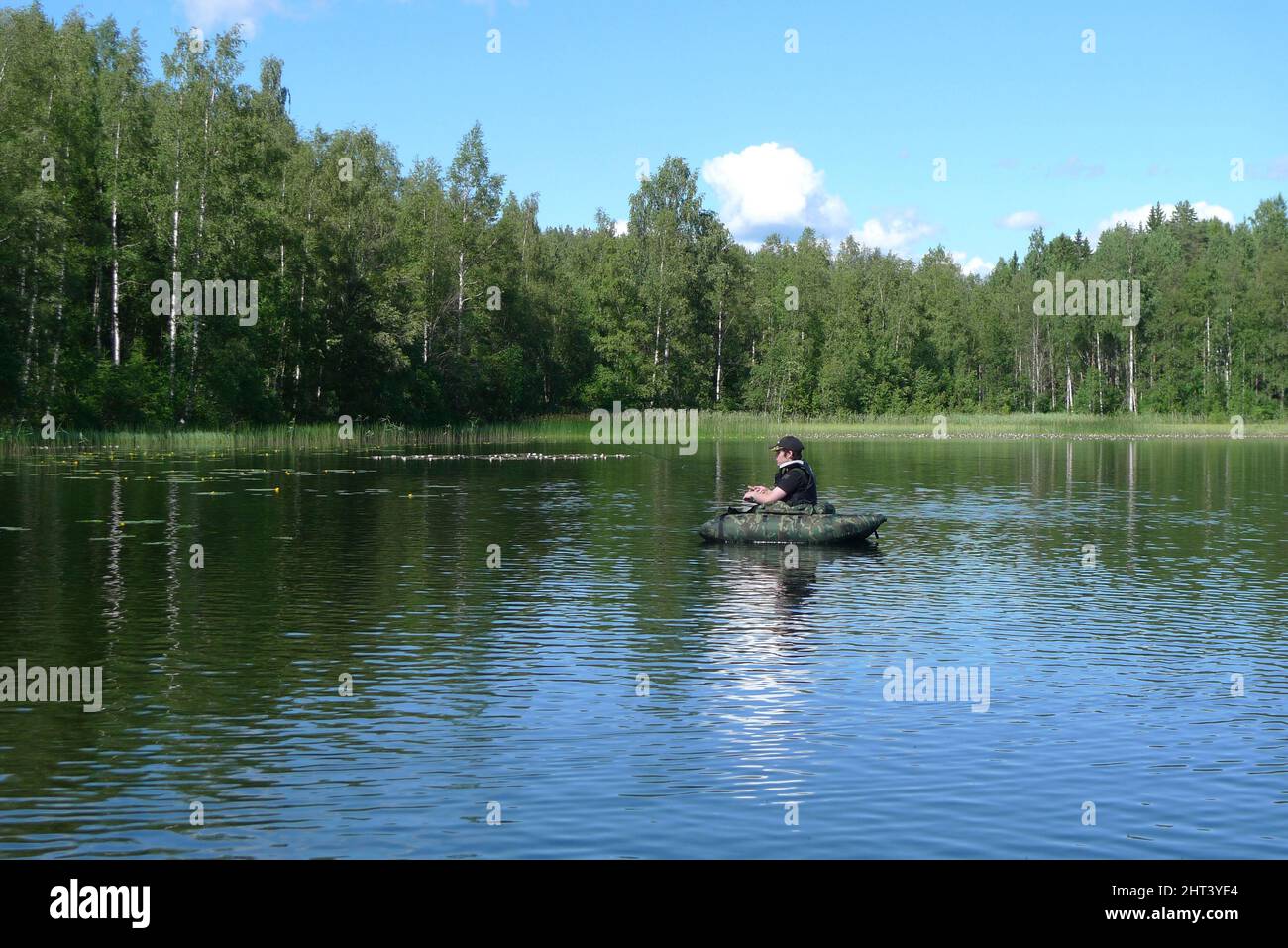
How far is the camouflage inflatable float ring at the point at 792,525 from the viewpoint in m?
28.0

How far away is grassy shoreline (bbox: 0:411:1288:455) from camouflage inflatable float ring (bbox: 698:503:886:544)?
3978 centimetres

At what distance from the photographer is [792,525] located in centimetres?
2827

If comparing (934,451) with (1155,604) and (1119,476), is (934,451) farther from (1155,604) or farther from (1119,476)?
(1155,604)

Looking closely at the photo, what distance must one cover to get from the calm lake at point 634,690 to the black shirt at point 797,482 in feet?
4.78

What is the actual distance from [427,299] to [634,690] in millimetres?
78799

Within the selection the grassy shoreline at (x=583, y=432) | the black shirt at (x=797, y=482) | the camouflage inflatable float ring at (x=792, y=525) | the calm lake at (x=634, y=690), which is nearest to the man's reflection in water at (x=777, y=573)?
the calm lake at (x=634, y=690)

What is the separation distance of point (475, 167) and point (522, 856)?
8997cm

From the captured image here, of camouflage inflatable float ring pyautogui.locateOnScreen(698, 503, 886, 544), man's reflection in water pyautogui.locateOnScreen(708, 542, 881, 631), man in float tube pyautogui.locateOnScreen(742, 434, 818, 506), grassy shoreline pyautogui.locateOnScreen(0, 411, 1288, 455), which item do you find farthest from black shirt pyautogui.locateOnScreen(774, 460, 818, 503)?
grassy shoreline pyautogui.locateOnScreen(0, 411, 1288, 455)

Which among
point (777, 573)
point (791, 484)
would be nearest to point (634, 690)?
point (777, 573)

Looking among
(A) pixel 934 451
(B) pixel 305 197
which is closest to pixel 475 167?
(B) pixel 305 197

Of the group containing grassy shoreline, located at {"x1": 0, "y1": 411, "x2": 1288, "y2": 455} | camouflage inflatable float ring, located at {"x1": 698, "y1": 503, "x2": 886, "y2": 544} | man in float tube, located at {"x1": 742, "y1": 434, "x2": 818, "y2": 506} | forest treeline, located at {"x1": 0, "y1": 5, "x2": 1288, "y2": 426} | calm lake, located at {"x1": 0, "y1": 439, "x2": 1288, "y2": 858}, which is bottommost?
calm lake, located at {"x1": 0, "y1": 439, "x2": 1288, "y2": 858}

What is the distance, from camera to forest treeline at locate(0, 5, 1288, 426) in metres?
67.4

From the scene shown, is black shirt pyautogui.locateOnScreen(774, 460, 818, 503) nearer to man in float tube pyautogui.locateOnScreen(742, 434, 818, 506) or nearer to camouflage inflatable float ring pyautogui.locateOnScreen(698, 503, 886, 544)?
man in float tube pyautogui.locateOnScreen(742, 434, 818, 506)

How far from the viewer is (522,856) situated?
9.16 metres
